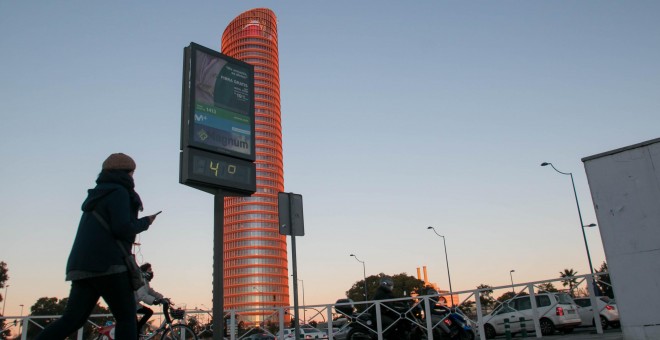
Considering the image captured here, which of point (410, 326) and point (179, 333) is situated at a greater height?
point (179, 333)

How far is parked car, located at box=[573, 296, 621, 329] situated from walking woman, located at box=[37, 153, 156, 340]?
15.3 m

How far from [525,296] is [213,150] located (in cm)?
1267

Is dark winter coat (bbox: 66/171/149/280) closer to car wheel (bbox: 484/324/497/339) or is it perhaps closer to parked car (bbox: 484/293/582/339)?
parked car (bbox: 484/293/582/339)

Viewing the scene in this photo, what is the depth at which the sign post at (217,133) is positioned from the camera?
611 centimetres

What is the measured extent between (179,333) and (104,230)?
2.60 meters

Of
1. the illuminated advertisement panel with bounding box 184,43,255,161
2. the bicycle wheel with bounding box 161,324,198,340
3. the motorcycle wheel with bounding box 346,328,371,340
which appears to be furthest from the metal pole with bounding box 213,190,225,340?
the motorcycle wheel with bounding box 346,328,371,340

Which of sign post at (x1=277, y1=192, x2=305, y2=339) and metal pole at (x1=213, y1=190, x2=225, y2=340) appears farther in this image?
sign post at (x1=277, y1=192, x2=305, y2=339)

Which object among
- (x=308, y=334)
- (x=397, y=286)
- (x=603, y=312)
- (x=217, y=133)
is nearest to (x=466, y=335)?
(x=217, y=133)

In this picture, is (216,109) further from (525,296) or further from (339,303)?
(525,296)

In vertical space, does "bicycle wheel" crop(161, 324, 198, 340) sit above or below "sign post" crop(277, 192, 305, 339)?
below

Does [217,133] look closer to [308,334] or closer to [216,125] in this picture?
[216,125]

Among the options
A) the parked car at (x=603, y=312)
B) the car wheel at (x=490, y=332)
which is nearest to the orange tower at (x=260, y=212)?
the car wheel at (x=490, y=332)

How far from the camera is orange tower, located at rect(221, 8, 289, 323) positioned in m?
152

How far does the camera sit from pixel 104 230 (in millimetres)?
3977
